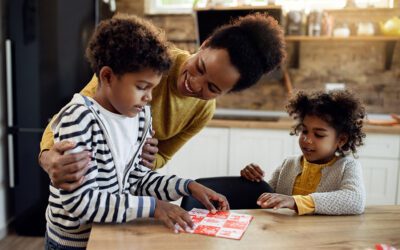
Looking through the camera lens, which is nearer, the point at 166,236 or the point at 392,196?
the point at 166,236

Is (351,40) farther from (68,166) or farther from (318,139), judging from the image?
(68,166)

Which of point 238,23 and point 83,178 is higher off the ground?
point 238,23

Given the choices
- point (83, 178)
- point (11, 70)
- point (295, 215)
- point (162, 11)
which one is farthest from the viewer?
point (162, 11)

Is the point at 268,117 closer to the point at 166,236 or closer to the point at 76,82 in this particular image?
the point at 76,82

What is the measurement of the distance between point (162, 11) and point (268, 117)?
1.38m

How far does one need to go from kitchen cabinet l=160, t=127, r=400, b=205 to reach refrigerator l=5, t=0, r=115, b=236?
99cm

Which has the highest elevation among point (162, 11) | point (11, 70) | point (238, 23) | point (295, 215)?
point (162, 11)

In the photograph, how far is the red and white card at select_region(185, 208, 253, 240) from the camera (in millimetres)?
1060

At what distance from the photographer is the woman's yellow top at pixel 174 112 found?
4.83 ft

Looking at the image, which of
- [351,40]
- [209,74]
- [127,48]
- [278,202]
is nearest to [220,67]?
[209,74]

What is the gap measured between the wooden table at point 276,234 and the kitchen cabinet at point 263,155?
→ 1867mm

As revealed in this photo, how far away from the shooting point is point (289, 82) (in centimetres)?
362

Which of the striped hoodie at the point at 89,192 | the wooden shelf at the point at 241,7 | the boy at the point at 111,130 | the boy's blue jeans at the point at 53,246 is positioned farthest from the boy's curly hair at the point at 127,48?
the wooden shelf at the point at 241,7

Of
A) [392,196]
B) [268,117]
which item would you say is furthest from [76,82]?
[392,196]
